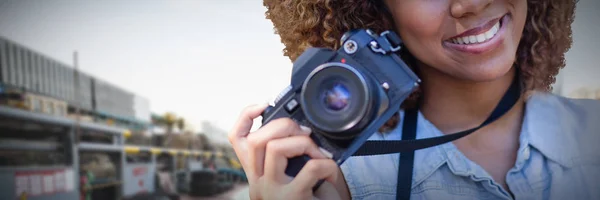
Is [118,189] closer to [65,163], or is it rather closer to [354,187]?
[65,163]

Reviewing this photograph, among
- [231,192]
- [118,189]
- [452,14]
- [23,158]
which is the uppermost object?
[452,14]

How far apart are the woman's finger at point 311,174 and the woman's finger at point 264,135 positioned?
69mm

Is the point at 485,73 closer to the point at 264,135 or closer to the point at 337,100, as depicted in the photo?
the point at 337,100

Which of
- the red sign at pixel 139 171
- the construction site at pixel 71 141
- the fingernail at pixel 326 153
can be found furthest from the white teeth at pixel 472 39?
the red sign at pixel 139 171

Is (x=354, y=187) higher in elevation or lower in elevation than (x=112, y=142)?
higher

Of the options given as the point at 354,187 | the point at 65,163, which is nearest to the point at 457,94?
the point at 354,187

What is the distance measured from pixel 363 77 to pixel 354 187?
40cm

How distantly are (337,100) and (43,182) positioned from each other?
5869 millimetres

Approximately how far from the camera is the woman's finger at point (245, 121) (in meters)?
1.03

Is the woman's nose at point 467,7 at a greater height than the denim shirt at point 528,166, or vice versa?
the woman's nose at point 467,7

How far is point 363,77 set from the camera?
0.92 m

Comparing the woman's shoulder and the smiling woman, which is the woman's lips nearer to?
the smiling woman

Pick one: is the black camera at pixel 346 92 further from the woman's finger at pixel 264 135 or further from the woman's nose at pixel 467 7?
the woman's nose at pixel 467 7

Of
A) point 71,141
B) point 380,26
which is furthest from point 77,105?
point 380,26
